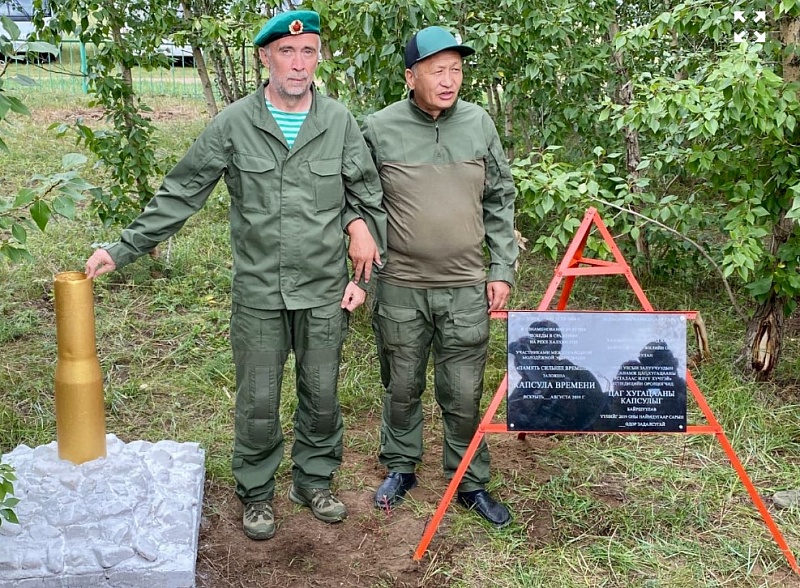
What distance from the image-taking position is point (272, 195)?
3.28 metres

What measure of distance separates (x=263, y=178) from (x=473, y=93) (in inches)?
101

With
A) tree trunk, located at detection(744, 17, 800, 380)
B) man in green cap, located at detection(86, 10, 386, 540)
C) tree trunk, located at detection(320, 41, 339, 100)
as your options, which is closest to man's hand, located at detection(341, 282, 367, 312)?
man in green cap, located at detection(86, 10, 386, 540)

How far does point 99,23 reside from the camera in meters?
5.96

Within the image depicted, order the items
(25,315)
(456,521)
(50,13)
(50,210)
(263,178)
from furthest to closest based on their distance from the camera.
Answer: (50,13), (25,315), (456,521), (263,178), (50,210)

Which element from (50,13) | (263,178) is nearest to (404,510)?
(263,178)

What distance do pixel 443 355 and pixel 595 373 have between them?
2.07ft

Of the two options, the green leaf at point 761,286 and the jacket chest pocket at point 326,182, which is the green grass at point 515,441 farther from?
the jacket chest pocket at point 326,182

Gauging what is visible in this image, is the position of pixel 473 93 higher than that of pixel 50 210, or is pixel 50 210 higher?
pixel 473 93

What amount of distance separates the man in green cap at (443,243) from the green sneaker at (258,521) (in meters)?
0.48

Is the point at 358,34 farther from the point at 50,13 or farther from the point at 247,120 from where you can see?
the point at 50,13

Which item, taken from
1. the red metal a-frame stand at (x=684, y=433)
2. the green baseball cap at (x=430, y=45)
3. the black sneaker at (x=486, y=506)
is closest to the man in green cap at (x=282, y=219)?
the green baseball cap at (x=430, y=45)

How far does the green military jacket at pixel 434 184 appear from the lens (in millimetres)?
3461

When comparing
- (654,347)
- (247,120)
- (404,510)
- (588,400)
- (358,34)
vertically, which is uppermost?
(358,34)

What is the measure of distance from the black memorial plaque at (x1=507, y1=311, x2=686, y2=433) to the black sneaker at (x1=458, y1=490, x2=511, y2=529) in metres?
0.51
